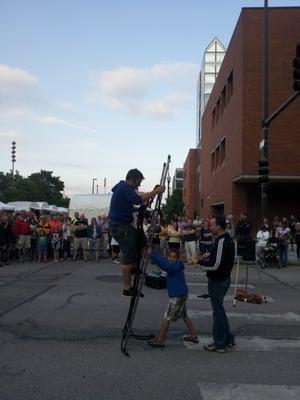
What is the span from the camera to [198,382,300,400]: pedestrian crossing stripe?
5.50 meters

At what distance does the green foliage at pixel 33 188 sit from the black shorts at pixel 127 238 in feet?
245

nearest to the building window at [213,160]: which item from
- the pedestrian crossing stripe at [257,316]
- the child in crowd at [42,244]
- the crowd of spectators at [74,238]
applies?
the crowd of spectators at [74,238]

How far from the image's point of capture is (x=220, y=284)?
7504 mm

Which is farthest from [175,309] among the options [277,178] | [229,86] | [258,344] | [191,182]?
[191,182]

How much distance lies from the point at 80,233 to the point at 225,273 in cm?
1440

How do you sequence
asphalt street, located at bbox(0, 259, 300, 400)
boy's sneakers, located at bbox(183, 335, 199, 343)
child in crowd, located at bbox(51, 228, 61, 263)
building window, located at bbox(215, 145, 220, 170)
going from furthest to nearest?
building window, located at bbox(215, 145, 220, 170), child in crowd, located at bbox(51, 228, 61, 263), boy's sneakers, located at bbox(183, 335, 199, 343), asphalt street, located at bbox(0, 259, 300, 400)

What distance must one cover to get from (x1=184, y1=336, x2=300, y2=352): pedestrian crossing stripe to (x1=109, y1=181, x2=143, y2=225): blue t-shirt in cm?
197

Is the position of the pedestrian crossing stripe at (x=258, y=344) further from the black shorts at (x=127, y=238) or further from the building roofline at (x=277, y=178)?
the building roofline at (x=277, y=178)

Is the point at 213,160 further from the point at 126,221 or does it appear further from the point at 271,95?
the point at 126,221

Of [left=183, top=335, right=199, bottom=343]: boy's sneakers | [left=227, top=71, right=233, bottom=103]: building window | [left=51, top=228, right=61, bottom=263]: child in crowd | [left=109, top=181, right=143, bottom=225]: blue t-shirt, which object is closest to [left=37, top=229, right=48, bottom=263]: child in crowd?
[left=51, top=228, right=61, bottom=263]: child in crowd

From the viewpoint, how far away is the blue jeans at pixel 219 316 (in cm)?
737

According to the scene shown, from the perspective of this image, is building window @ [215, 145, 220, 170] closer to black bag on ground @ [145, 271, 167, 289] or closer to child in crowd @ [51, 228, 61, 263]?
child in crowd @ [51, 228, 61, 263]

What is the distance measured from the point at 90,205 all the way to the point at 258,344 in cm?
2347

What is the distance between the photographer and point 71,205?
103 ft
